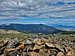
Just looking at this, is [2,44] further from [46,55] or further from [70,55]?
[70,55]

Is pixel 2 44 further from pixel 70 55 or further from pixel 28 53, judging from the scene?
pixel 70 55

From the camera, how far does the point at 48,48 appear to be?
21.3 m

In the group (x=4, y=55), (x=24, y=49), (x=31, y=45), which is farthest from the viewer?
(x=31, y=45)

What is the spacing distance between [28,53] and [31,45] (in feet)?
7.33

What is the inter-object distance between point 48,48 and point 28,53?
383cm

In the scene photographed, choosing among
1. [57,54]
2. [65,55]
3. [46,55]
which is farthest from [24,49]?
[65,55]

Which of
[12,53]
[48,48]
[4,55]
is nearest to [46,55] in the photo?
[48,48]

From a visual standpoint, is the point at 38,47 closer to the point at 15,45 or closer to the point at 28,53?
the point at 28,53

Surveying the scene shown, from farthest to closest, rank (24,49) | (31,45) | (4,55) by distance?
(31,45)
(24,49)
(4,55)

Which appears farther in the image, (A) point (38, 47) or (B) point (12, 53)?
(A) point (38, 47)

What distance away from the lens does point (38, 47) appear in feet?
69.3

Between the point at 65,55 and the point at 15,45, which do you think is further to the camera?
the point at 15,45

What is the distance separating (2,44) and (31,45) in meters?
5.48

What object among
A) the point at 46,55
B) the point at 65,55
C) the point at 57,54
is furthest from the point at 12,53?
the point at 65,55
